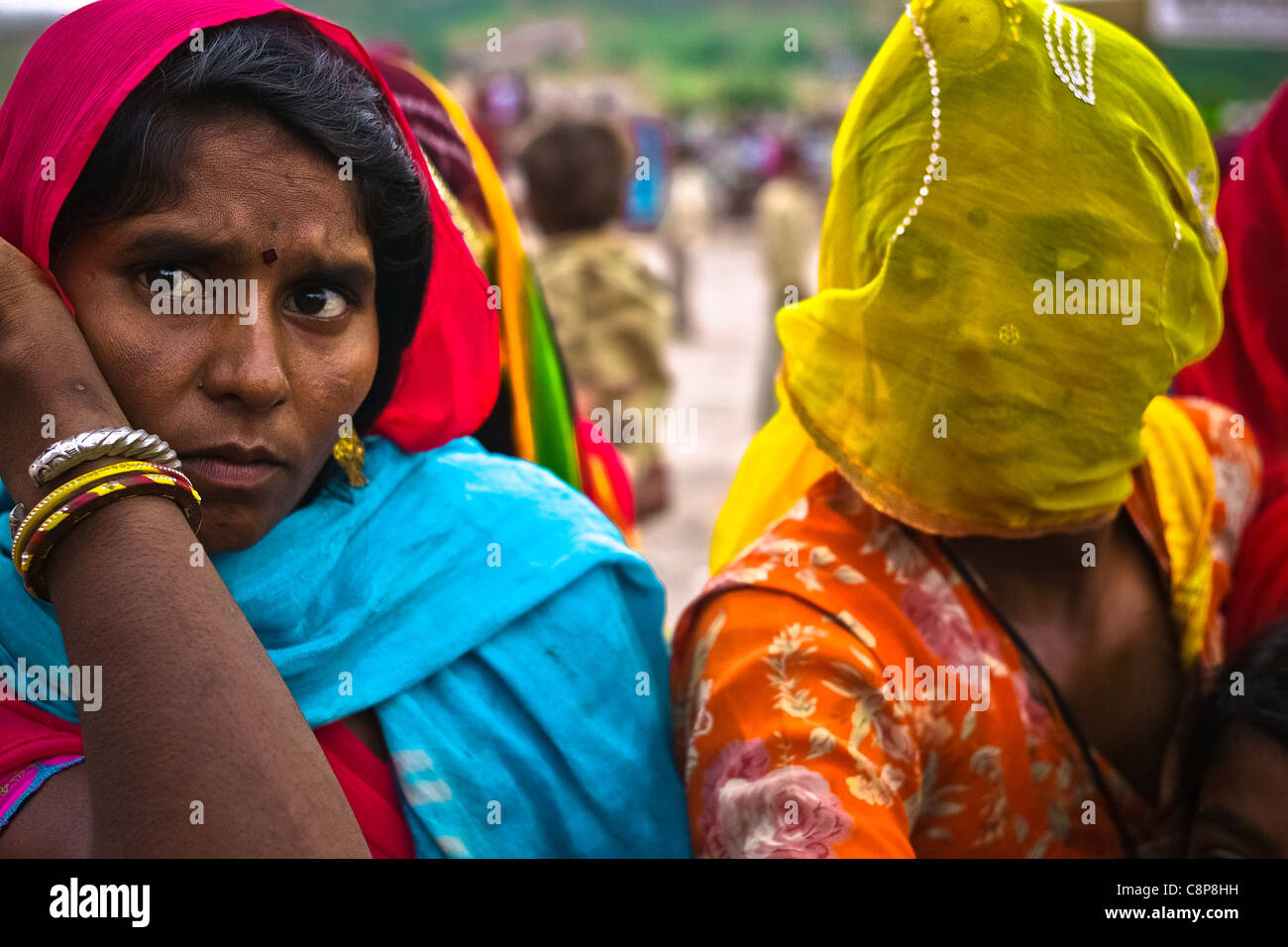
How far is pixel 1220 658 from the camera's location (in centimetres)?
184

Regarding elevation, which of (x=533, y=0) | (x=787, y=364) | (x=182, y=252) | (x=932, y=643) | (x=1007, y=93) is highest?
(x=533, y=0)

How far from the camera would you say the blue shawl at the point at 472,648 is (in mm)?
1406

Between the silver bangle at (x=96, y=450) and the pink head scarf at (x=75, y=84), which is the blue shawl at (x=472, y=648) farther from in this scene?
the pink head scarf at (x=75, y=84)

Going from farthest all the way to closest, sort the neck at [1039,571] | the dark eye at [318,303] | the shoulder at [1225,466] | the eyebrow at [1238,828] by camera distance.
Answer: the shoulder at [1225,466], the neck at [1039,571], the eyebrow at [1238,828], the dark eye at [318,303]

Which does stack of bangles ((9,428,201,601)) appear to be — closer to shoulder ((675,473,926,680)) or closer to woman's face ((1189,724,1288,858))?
shoulder ((675,473,926,680))

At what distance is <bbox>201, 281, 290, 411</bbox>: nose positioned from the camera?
1272 millimetres

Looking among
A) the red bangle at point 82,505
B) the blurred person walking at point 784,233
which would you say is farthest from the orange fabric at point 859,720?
the blurred person walking at point 784,233

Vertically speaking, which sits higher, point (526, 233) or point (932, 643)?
point (526, 233)

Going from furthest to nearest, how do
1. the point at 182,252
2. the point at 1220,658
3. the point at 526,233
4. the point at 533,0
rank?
the point at 533,0 < the point at 526,233 < the point at 1220,658 < the point at 182,252

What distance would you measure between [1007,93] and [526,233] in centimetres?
1042

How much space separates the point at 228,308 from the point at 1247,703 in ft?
4.40

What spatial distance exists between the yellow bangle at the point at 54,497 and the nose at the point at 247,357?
17 cm
